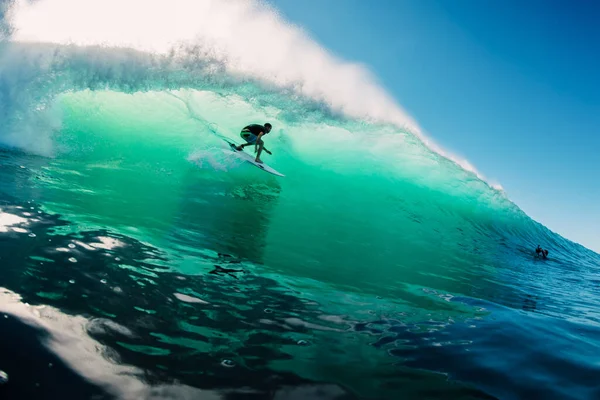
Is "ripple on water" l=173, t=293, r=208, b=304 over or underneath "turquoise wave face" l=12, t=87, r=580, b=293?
underneath

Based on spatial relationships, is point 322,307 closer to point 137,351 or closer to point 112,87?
point 137,351

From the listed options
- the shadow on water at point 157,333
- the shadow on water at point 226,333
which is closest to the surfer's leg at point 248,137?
the shadow on water at point 226,333

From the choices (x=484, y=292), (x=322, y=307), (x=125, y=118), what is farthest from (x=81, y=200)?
(x=125, y=118)

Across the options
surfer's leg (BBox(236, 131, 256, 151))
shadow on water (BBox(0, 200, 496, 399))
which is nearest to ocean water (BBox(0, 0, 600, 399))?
shadow on water (BBox(0, 200, 496, 399))

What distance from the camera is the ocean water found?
2322mm

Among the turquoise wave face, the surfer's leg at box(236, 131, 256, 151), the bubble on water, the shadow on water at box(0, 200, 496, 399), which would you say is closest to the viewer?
the shadow on water at box(0, 200, 496, 399)

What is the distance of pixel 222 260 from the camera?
15.9 feet

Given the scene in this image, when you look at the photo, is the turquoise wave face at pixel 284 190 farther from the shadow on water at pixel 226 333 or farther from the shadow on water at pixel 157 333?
the shadow on water at pixel 157 333

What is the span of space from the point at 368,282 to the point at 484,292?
2388 millimetres

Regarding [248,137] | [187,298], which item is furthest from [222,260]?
[248,137]

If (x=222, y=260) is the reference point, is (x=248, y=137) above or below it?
above

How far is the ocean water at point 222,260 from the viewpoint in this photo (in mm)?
2322

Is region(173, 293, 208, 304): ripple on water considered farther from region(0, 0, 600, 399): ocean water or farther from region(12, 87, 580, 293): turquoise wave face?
region(12, 87, 580, 293): turquoise wave face

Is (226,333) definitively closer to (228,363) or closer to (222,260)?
(228,363)
